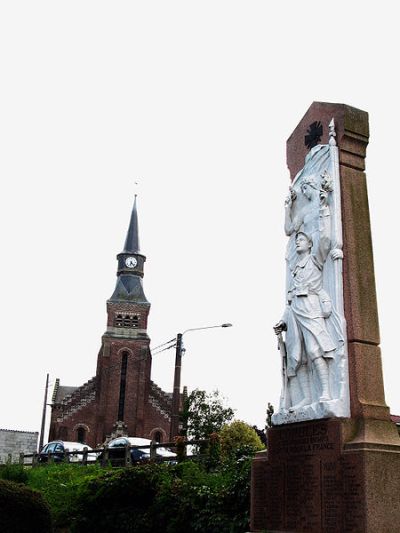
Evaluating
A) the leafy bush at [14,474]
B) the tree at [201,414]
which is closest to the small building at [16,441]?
the tree at [201,414]

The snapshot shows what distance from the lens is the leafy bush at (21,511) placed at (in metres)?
9.77

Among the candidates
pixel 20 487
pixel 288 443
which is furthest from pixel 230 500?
pixel 20 487

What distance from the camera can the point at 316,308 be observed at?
26.4 ft

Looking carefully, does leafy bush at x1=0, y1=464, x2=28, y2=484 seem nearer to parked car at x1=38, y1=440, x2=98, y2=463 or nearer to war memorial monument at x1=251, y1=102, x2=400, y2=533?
parked car at x1=38, y1=440, x2=98, y2=463

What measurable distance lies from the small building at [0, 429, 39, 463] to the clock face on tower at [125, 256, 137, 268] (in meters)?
24.8

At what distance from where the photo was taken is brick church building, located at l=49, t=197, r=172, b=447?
59656mm

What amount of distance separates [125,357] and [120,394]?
11.8ft

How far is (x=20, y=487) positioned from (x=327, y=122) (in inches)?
296

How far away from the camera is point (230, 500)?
1012 cm

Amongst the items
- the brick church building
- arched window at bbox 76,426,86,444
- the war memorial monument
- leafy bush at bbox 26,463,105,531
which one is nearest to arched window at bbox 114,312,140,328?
the brick church building

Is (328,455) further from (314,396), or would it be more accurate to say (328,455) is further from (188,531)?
(188,531)

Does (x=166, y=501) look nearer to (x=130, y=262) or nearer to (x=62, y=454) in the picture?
(x=62, y=454)

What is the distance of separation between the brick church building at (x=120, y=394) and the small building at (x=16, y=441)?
14.7 m

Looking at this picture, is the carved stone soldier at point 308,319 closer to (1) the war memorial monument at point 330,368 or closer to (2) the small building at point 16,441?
(1) the war memorial monument at point 330,368
